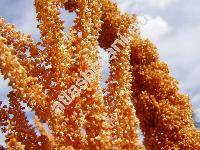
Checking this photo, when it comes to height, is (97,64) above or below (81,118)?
above

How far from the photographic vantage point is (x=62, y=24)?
7.24 metres

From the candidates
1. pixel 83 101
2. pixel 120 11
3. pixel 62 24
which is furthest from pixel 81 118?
pixel 120 11

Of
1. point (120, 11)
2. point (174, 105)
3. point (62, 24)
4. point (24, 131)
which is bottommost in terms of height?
point (24, 131)

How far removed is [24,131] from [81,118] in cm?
101

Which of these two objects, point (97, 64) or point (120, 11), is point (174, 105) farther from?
point (97, 64)

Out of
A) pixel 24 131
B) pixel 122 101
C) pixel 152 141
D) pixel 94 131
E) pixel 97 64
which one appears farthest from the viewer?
pixel 152 141

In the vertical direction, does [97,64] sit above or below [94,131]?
above

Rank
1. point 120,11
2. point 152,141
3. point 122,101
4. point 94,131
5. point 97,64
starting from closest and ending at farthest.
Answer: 1. point 94,131
2. point 97,64
3. point 122,101
4. point 152,141
5. point 120,11

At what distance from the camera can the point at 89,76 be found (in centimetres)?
661

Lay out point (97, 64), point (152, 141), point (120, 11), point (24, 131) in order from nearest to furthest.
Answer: point (24, 131), point (97, 64), point (152, 141), point (120, 11)

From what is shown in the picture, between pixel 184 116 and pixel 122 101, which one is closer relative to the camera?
pixel 122 101

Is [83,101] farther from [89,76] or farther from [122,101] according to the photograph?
[122,101]

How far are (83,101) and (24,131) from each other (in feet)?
3.67

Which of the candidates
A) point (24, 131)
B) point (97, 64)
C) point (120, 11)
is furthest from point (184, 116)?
point (24, 131)
